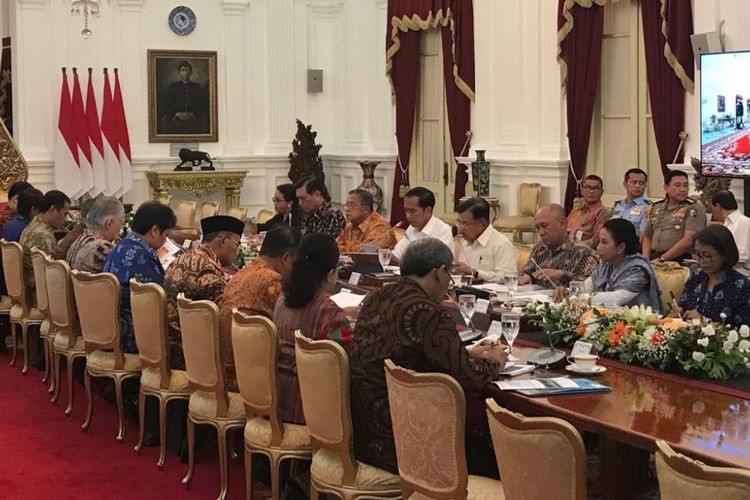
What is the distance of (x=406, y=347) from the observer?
3.89m

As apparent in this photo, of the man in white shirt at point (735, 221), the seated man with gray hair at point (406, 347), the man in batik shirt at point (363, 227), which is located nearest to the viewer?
the seated man with gray hair at point (406, 347)

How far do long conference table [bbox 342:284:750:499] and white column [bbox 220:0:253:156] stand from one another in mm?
11228

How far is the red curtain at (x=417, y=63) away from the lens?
12.3m

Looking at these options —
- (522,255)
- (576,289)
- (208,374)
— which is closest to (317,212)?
(522,255)

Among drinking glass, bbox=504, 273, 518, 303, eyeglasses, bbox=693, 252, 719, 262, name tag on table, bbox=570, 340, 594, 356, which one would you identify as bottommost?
name tag on table, bbox=570, 340, 594, 356

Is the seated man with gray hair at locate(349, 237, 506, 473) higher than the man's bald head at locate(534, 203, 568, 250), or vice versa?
the man's bald head at locate(534, 203, 568, 250)

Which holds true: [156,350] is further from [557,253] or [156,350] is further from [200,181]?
[200,181]

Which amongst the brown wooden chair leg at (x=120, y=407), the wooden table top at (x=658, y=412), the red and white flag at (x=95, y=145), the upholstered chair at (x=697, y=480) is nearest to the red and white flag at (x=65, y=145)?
the red and white flag at (x=95, y=145)

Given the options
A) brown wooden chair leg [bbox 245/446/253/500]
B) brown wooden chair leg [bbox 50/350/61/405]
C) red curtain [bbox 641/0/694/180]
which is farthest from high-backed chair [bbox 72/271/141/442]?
red curtain [bbox 641/0/694/180]

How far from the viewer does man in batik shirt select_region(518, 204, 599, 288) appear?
6.38 m

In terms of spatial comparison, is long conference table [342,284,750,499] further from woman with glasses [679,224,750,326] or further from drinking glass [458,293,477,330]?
woman with glasses [679,224,750,326]

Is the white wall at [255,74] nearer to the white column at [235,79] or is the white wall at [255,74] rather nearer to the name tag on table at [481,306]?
the white column at [235,79]

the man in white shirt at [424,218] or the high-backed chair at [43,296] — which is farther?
the man in white shirt at [424,218]

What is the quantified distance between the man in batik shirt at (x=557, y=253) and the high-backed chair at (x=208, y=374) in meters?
2.00
